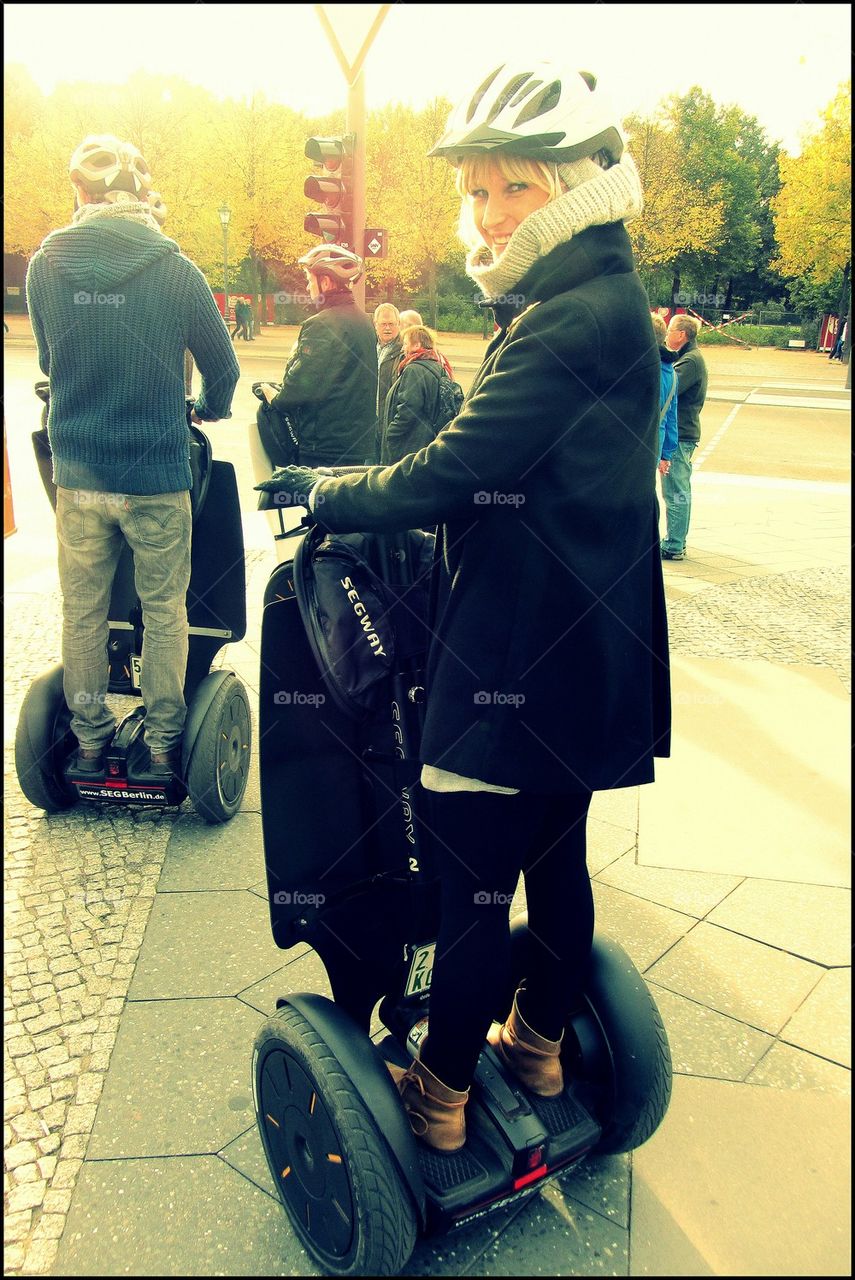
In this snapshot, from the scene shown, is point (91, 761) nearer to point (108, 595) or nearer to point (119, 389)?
point (108, 595)

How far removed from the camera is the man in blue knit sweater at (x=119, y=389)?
296 cm

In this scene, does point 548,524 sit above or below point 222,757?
above

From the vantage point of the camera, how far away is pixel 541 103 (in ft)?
4.92

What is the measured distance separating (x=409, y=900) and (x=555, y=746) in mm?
540

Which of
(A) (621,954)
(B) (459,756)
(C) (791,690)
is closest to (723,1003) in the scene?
(A) (621,954)

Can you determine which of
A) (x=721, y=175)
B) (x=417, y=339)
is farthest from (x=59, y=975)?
(x=721, y=175)

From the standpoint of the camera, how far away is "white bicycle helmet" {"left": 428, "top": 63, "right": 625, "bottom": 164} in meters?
1.49

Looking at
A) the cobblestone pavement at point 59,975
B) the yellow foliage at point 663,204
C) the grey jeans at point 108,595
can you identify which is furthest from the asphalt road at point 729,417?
the yellow foliage at point 663,204

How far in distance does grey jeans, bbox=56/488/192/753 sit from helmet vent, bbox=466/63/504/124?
71.2 inches

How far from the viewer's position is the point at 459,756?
1.60 metres

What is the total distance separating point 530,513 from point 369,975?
41.4 inches

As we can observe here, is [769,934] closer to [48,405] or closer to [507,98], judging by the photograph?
[507,98]

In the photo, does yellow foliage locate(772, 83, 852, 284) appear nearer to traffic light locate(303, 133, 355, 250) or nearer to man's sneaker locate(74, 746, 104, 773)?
traffic light locate(303, 133, 355, 250)

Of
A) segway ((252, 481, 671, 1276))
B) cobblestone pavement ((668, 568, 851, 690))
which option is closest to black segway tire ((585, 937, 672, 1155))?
segway ((252, 481, 671, 1276))
